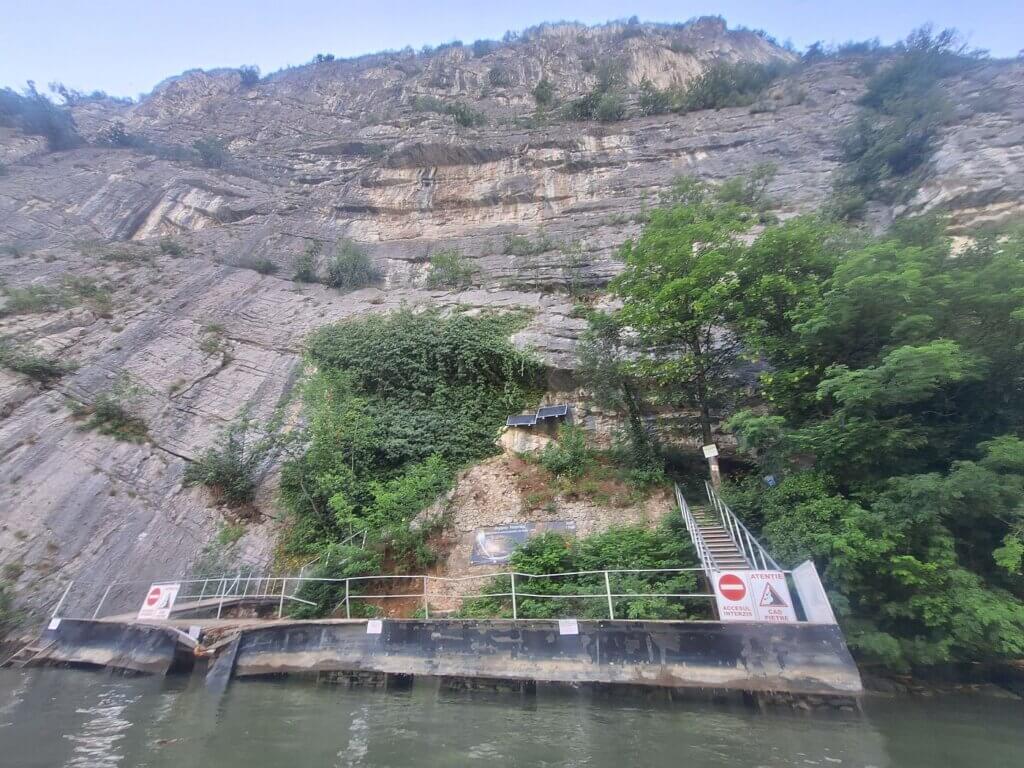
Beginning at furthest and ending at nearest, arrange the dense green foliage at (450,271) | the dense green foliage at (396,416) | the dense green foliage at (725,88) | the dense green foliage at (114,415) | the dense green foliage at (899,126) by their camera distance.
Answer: the dense green foliage at (725,88) → the dense green foliage at (450,271) → the dense green foliage at (899,126) → the dense green foliage at (114,415) → the dense green foliage at (396,416)

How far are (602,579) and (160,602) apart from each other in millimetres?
9779

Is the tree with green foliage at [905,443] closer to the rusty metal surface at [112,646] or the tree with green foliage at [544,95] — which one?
the rusty metal surface at [112,646]

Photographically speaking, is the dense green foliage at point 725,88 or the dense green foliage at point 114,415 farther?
the dense green foliage at point 725,88

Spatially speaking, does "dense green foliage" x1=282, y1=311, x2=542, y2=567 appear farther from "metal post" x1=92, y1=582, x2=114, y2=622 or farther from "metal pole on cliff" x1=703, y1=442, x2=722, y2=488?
"metal pole on cliff" x1=703, y1=442, x2=722, y2=488

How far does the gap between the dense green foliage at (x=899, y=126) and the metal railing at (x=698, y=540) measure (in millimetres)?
15207

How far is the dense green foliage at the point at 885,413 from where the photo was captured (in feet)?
24.1

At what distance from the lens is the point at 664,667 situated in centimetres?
752

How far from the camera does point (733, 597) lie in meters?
7.62

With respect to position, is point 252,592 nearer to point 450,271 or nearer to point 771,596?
point 771,596

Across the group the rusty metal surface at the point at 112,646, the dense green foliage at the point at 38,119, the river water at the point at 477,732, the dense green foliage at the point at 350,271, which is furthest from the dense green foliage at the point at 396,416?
the dense green foliage at the point at 38,119

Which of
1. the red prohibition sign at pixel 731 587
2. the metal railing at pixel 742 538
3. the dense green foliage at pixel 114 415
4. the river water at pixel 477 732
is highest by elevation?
the dense green foliage at pixel 114 415

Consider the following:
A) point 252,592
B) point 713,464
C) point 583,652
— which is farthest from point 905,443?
point 252,592

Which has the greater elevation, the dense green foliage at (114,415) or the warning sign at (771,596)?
the dense green foliage at (114,415)

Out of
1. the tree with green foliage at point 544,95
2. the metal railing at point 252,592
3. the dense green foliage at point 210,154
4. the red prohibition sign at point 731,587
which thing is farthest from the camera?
the tree with green foliage at point 544,95
